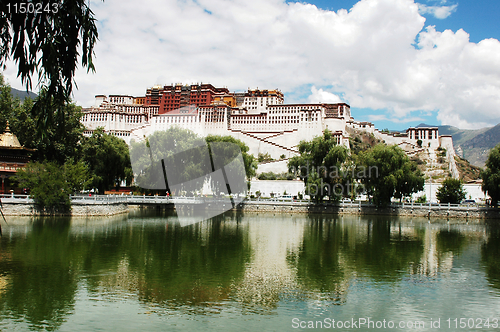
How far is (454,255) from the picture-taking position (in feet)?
65.0

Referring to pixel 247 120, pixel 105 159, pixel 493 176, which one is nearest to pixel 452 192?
pixel 493 176

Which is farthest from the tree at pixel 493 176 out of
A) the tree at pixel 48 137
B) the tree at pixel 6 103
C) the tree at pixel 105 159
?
the tree at pixel 6 103

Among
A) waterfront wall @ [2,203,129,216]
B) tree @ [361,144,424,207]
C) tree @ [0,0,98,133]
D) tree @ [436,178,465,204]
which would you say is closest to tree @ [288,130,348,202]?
tree @ [361,144,424,207]

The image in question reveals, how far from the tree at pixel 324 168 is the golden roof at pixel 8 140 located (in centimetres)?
2492

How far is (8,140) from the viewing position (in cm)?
3191

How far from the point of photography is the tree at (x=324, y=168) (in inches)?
1567

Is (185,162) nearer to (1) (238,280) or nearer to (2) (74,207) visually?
(2) (74,207)

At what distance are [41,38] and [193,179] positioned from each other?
117 feet

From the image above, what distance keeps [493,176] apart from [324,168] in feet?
49.0

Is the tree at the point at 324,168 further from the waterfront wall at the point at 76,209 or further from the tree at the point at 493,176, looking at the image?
the waterfront wall at the point at 76,209

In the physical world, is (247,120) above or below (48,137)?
above

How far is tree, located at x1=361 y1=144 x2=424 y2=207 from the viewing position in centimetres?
3853

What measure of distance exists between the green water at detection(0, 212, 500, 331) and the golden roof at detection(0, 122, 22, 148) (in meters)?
8.66

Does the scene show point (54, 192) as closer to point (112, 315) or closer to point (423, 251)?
point (112, 315)
